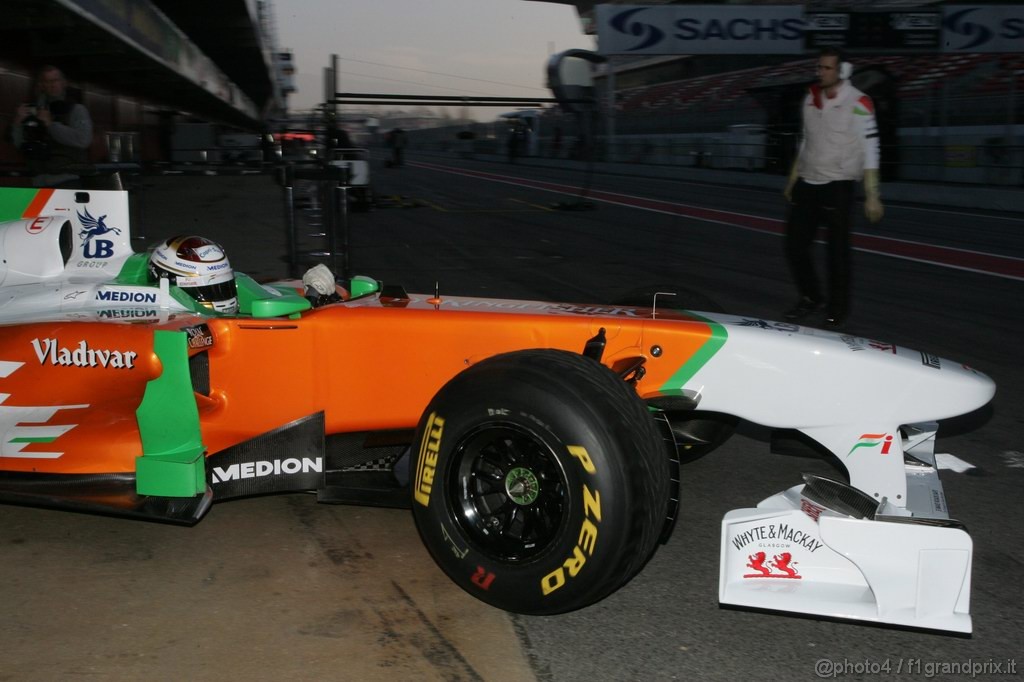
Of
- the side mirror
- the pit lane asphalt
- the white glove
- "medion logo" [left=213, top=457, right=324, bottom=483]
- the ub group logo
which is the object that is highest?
the side mirror

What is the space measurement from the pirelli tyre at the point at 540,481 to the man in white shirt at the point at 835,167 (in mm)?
4228

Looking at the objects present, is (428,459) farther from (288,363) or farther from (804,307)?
(804,307)

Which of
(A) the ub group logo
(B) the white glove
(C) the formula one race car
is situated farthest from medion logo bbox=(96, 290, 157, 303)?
(B) the white glove

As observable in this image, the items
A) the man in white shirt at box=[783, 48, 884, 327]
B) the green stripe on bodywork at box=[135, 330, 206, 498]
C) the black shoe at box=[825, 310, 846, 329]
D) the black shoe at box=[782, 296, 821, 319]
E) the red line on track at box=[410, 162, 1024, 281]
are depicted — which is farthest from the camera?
the red line on track at box=[410, 162, 1024, 281]

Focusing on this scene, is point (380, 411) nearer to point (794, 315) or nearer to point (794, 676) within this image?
point (794, 676)

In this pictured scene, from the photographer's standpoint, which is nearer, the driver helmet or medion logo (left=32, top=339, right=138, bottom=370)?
medion logo (left=32, top=339, right=138, bottom=370)

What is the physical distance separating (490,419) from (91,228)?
2.43m

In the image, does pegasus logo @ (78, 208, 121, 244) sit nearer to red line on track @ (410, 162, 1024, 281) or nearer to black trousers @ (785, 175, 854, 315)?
black trousers @ (785, 175, 854, 315)

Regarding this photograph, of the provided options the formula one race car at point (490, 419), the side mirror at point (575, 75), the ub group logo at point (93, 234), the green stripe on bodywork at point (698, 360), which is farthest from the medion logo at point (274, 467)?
the side mirror at point (575, 75)

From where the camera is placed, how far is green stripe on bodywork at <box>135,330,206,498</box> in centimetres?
349

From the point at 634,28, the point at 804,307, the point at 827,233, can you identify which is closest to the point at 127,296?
the point at 827,233

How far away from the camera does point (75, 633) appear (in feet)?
9.48

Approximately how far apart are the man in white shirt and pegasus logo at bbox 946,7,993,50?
1196 inches

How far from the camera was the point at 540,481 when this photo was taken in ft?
9.76
